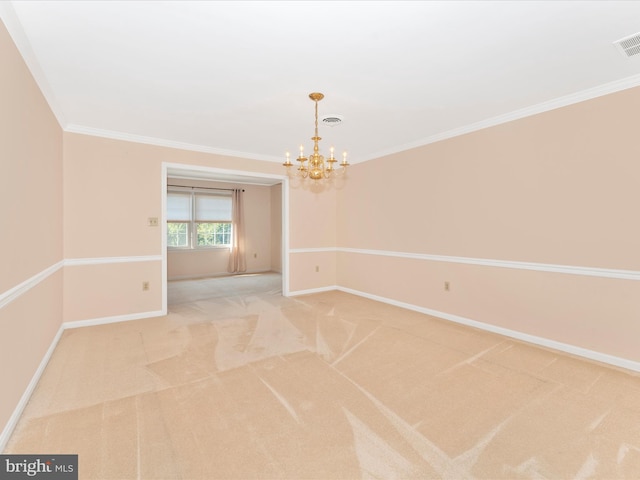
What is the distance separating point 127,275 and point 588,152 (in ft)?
19.0

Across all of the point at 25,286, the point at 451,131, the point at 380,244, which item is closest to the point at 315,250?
the point at 380,244

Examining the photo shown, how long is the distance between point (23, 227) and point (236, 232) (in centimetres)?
618

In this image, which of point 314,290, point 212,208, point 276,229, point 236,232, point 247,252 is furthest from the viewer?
point 276,229

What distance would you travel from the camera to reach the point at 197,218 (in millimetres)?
8094

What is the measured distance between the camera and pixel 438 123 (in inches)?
151

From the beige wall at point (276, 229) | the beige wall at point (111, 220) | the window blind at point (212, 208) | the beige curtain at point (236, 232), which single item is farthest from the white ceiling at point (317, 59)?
the beige wall at point (276, 229)

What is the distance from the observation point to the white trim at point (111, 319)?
13.0 feet

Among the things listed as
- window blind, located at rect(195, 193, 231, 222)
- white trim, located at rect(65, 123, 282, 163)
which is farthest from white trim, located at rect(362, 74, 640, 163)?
window blind, located at rect(195, 193, 231, 222)

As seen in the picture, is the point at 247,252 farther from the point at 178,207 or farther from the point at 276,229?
the point at 178,207

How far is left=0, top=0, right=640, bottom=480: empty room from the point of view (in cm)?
185

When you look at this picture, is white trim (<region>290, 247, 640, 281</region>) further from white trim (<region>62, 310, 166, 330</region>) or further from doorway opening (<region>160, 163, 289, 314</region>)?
white trim (<region>62, 310, 166, 330</region>)

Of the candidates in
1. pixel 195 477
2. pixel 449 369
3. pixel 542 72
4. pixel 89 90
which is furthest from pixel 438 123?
pixel 195 477

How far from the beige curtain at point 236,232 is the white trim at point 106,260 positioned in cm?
388

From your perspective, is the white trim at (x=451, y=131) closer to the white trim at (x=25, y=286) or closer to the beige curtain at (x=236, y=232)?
the white trim at (x=25, y=286)
